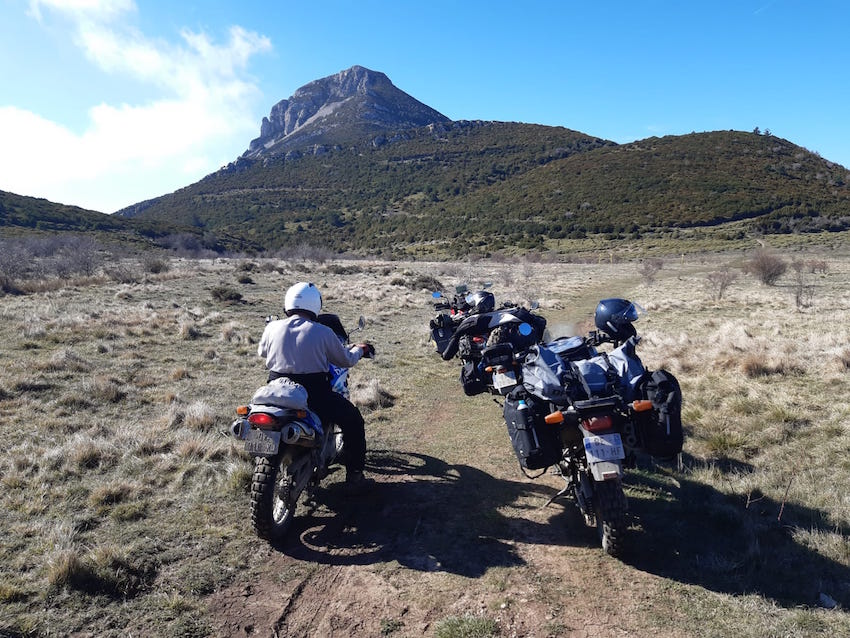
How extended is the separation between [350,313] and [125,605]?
51.7 feet

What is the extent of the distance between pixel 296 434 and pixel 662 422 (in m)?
2.76

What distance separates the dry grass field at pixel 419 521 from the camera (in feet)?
10.5

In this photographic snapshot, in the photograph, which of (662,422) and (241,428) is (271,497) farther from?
(662,422)

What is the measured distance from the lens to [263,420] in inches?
149

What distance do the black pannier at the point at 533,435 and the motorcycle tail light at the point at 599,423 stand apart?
404 millimetres

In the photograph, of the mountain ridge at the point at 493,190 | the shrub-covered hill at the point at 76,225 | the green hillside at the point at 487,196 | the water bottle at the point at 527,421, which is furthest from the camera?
the mountain ridge at the point at 493,190

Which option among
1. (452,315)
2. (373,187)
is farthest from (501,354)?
(373,187)

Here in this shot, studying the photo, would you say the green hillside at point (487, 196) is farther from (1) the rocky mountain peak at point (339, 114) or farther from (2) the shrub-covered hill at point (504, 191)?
(1) the rocky mountain peak at point (339, 114)

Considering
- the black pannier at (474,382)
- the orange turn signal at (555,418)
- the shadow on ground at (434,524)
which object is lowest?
the shadow on ground at (434,524)

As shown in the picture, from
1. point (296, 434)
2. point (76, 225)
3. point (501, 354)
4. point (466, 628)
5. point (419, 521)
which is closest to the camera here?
point (466, 628)

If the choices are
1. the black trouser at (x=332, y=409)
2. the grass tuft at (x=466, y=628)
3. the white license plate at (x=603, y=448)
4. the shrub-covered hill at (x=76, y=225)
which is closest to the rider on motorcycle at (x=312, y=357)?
the black trouser at (x=332, y=409)

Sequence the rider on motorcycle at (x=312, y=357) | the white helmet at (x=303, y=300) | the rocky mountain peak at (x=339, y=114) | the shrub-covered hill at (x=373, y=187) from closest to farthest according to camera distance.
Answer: the rider on motorcycle at (x=312, y=357)
the white helmet at (x=303, y=300)
the shrub-covered hill at (x=373, y=187)
the rocky mountain peak at (x=339, y=114)

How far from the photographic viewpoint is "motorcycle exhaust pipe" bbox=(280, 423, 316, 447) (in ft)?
12.4

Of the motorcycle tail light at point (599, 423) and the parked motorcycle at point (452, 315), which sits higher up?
the parked motorcycle at point (452, 315)
